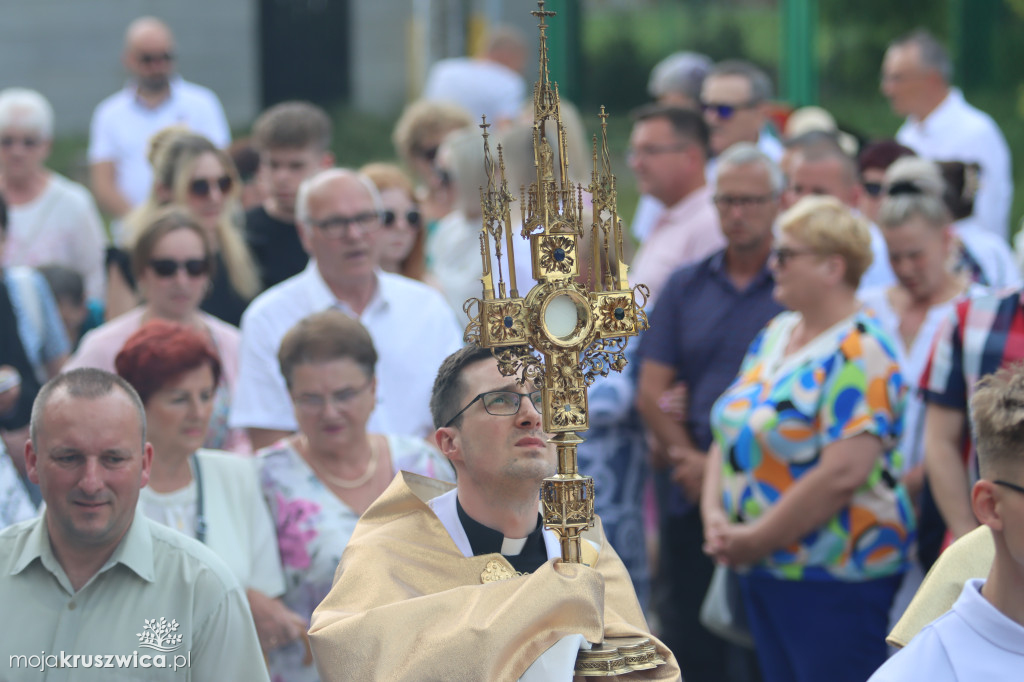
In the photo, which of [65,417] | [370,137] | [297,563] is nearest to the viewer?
[65,417]

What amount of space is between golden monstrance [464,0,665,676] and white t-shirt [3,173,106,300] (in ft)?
17.9

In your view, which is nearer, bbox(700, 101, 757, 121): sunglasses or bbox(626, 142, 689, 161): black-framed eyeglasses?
bbox(626, 142, 689, 161): black-framed eyeglasses

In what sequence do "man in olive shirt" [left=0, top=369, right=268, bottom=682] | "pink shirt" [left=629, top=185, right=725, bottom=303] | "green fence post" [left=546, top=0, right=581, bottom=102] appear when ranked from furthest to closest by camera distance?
"green fence post" [left=546, top=0, right=581, bottom=102] → "pink shirt" [left=629, top=185, right=725, bottom=303] → "man in olive shirt" [left=0, top=369, right=268, bottom=682]

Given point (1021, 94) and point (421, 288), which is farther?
point (1021, 94)

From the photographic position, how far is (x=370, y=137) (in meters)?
20.1

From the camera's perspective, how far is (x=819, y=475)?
4.95 m

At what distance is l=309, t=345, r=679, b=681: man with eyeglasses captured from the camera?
2.77 meters

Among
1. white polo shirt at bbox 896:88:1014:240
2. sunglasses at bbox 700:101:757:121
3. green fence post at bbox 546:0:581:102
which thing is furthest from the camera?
green fence post at bbox 546:0:581:102

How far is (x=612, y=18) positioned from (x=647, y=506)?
5961 mm

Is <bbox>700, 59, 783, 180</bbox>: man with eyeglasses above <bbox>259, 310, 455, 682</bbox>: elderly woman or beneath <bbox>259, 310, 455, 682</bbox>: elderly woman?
above

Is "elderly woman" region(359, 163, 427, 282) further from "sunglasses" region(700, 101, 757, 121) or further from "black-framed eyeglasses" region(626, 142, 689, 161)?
"sunglasses" region(700, 101, 757, 121)

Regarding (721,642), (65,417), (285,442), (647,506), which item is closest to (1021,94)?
(647,506)

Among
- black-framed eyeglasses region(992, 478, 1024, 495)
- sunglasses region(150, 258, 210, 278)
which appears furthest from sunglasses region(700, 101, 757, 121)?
black-framed eyeglasses region(992, 478, 1024, 495)

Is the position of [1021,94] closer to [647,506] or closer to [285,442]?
[647,506]
